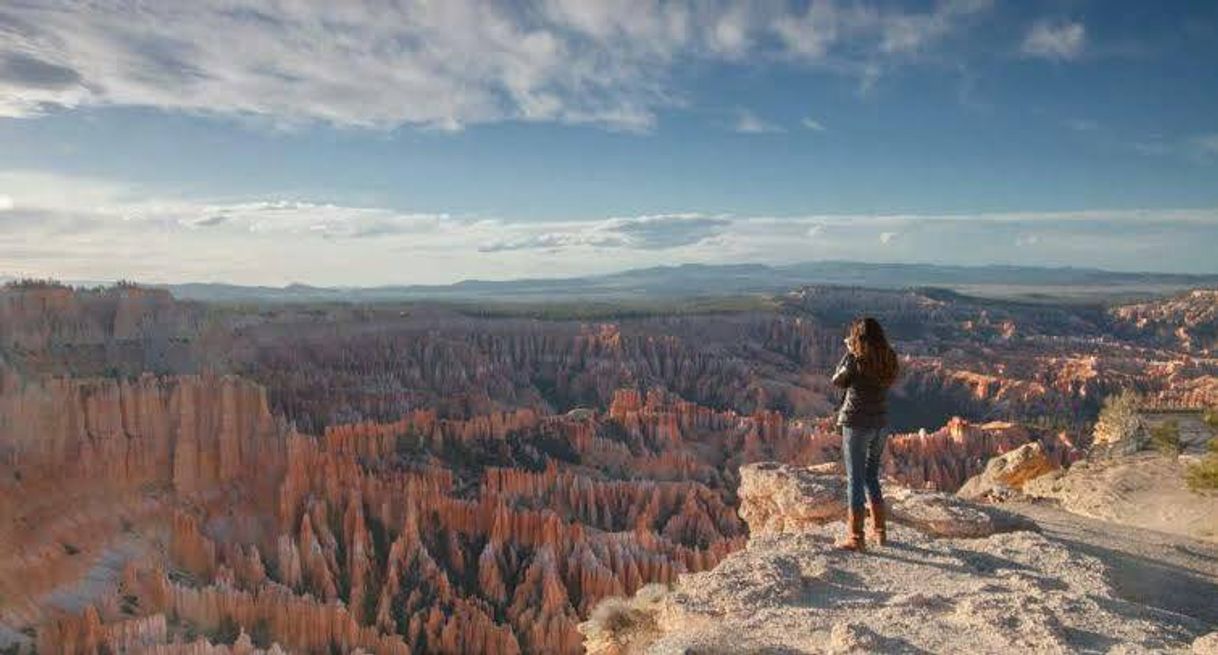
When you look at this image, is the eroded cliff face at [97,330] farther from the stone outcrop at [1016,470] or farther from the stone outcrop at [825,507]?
the stone outcrop at [1016,470]

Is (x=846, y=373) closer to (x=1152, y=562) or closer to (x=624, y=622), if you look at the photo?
(x=624, y=622)

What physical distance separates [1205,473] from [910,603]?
27.9 ft

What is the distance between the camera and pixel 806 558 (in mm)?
8297

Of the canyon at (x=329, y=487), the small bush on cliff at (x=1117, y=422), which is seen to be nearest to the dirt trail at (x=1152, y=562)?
the canyon at (x=329, y=487)

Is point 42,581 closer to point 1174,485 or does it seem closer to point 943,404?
point 1174,485

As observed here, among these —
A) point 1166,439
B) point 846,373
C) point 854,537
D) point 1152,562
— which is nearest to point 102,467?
point 854,537

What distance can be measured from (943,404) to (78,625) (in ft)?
186

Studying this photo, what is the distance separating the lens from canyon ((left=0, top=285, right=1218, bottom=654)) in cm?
1805

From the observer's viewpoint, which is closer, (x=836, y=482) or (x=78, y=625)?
(x=836, y=482)

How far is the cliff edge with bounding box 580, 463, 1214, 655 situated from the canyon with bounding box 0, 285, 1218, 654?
340 inches

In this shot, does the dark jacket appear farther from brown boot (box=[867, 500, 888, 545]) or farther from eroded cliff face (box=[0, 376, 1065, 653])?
eroded cliff face (box=[0, 376, 1065, 653])

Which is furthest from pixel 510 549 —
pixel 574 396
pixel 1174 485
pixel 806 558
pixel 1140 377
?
pixel 1140 377

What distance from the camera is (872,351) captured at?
8336 millimetres

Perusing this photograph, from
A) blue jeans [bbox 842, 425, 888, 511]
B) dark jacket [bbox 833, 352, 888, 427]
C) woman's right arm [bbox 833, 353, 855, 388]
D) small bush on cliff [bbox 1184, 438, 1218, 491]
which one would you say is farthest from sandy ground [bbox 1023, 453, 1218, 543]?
woman's right arm [bbox 833, 353, 855, 388]
